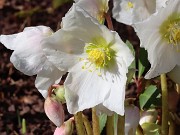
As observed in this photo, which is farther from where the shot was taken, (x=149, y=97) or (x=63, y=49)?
(x=149, y=97)

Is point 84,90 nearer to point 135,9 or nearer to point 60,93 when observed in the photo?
point 60,93

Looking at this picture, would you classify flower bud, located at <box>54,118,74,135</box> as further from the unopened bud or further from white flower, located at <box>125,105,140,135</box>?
white flower, located at <box>125,105,140,135</box>

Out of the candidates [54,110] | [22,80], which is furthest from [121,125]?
[22,80]

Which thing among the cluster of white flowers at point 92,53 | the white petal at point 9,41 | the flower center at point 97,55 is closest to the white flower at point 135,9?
the cluster of white flowers at point 92,53

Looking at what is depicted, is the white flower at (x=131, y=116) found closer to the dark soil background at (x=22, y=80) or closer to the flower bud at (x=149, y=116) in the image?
the flower bud at (x=149, y=116)

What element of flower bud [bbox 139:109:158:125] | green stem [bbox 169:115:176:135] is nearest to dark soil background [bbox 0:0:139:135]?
flower bud [bbox 139:109:158:125]
